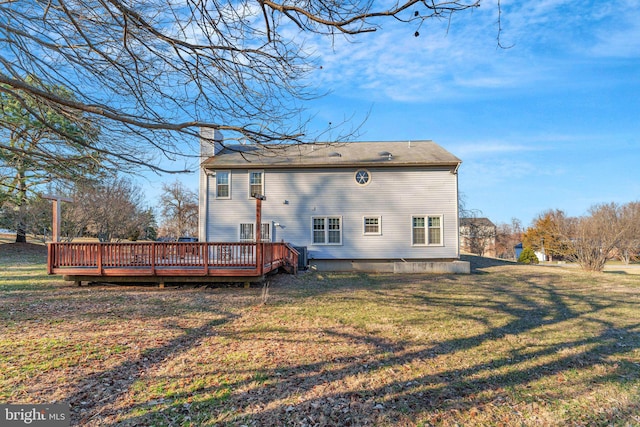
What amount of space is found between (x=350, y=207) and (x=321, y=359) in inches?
466

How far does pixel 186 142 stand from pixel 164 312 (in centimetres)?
421

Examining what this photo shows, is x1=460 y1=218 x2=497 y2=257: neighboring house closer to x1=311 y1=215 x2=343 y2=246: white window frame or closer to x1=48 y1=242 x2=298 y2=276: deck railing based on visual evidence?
x1=311 y1=215 x2=343 y2=246: white window frame

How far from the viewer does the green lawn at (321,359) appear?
11.6 ft

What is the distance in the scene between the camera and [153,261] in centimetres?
1022

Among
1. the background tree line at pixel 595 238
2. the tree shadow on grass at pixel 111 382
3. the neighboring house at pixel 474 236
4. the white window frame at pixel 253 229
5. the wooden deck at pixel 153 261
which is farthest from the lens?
the neighboring house at pixel 474 236

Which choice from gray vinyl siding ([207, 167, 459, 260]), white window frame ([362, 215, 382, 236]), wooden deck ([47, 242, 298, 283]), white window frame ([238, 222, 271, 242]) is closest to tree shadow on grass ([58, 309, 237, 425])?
wooden deck ([47, 242, 298, 283])

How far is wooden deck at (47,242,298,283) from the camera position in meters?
10.2

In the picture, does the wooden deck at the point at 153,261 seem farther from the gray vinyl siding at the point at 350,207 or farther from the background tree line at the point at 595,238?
the background tree line at the point at 595,238

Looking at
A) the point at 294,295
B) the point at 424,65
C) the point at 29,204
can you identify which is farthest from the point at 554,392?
the point at 29,204

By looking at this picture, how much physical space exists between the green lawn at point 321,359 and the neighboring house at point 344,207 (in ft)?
23.2

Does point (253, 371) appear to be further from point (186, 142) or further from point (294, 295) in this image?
point (294, 295)

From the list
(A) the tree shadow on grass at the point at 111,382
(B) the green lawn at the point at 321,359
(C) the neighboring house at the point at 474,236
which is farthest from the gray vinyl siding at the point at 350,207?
(C) the neighboring house at the point at 474,236

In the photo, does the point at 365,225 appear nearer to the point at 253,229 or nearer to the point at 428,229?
the point at 428,229

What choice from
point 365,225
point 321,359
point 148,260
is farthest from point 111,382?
point 365,225
